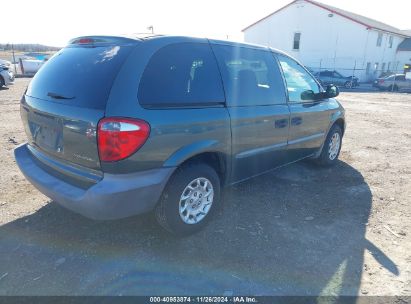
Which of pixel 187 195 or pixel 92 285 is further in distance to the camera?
pixel 187 195

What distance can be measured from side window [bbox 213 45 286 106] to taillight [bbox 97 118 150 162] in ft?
3.72

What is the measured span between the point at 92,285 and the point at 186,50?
2186 millimetres

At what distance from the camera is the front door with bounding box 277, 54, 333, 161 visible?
4.21 metres

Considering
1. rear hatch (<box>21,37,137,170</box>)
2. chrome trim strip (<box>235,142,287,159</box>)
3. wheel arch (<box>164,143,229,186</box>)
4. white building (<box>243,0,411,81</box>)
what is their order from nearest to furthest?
rear hatch (<box>21,37,137,170</box>) < wheel arch (<box>164,143,229,186</box>) < chrome trim strip (<box>235,142,287,159</box>) < white building (<box>243,0,411,81</box>)

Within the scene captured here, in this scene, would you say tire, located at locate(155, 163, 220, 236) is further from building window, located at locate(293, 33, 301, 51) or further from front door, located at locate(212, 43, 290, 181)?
building window, located at locate(293, 33, 301, 51)

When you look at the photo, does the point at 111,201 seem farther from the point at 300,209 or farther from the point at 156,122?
the point at 300,209

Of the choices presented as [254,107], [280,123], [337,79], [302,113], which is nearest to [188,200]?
[254,107]

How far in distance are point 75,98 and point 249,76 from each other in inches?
74.3

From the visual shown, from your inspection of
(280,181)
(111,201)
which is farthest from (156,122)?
(280,181)

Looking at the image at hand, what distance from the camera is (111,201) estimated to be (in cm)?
256

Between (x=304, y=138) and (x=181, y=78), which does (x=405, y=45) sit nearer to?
(x=304, y=138)

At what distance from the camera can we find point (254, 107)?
3.58 metres

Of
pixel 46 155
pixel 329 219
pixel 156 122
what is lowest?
pixel 329 219

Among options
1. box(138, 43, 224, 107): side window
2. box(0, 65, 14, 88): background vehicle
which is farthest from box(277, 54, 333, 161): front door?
box(0, 65, 14, 88): background vehicle
